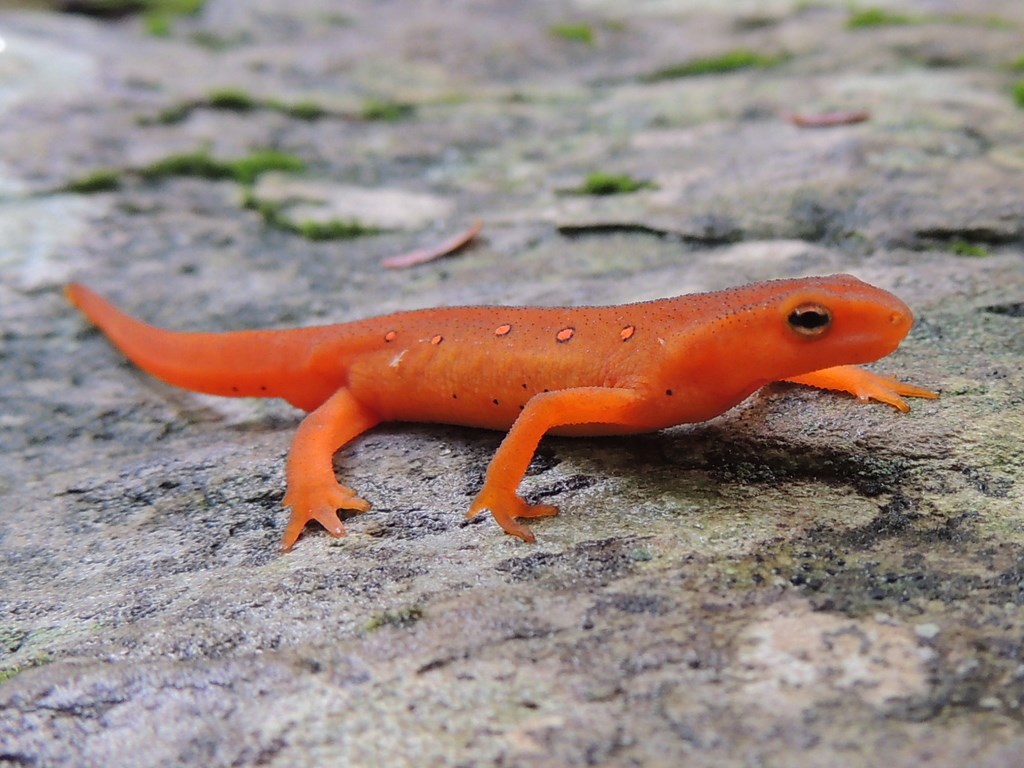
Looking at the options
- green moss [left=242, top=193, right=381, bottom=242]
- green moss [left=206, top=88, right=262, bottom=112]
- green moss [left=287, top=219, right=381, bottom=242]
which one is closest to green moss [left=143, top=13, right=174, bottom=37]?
green moss [left=206, top=88, right=262, bottom=112]

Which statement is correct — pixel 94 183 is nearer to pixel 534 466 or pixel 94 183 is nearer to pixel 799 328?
pixel 534 466

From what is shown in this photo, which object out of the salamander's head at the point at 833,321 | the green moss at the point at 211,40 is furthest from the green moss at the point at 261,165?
the salamander's head at the point at 833,321

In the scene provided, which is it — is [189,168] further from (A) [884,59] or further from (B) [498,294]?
(A) [884,59]

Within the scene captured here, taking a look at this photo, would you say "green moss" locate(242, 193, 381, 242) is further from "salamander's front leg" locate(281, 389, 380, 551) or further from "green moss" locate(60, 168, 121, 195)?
"salamander's front leg" locate(281, 389, 380, 551)

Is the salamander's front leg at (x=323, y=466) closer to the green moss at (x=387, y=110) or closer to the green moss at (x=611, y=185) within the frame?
the green moss at (x=611, y=185)

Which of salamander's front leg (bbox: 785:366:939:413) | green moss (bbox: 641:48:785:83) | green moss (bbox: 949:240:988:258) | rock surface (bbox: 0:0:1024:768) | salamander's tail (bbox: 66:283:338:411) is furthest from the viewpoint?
green moss (bbox: 641:48:785:83)

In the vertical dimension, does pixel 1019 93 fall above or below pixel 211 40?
below

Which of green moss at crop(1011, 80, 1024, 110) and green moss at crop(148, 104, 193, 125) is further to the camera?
green moss at crop(148, 104, 193, 125)

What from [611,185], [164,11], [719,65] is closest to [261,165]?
[611,185]
